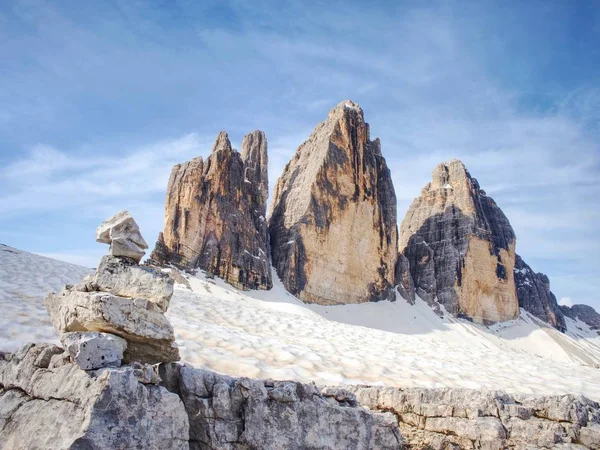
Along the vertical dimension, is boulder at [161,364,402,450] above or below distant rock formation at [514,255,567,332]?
below

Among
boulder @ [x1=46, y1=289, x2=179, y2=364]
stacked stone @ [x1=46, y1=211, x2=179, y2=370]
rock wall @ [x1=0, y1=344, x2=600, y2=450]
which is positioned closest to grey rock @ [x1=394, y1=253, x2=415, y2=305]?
rock wall @ [x1=0, y1=344, x2=600, y2=450]

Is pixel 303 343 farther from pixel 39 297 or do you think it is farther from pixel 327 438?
pixel 327 438

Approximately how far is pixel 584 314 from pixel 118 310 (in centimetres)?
12559

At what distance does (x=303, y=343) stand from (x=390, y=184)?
50475 mm

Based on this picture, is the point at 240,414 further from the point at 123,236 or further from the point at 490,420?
the point at 490,420

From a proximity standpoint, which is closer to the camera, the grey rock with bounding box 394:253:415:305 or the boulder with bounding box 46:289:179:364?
the boulder with bounding box 46:289:179:364

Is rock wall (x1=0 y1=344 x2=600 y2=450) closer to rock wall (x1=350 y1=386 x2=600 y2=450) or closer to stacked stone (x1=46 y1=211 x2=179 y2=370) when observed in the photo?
rock wall (x1=350 y1=386 x2=600 y2=450)

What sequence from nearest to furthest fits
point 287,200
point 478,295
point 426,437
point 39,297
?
point 426,437, point 39,297, point 287,200, point 478,295

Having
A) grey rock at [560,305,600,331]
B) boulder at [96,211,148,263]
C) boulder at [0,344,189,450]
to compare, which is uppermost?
grey rock at [560,305,600,331]

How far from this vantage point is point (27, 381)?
5066mm

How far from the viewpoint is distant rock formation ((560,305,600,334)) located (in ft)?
346

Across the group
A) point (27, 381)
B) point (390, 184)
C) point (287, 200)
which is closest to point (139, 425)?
point (27, 381)

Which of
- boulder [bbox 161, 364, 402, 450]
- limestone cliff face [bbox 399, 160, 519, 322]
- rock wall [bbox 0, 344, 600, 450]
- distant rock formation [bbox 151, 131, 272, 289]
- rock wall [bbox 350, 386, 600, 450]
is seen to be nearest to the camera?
rock wall [bbox 0, 344, 600, 450]

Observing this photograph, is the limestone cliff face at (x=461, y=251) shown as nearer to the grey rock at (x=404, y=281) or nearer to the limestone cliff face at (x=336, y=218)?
the grey rock at (x=404, y=281)
